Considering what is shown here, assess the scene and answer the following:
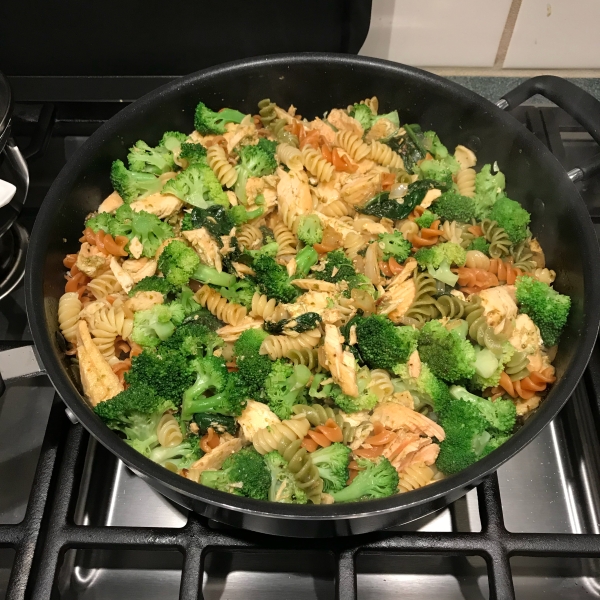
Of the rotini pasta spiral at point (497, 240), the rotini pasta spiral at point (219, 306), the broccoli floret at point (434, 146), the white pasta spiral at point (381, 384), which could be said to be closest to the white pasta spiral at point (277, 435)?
the white pasta spiral at point (381, 384)

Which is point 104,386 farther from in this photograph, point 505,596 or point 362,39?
point 362,39

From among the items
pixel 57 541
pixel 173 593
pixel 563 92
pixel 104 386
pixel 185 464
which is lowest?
pixel 173 593

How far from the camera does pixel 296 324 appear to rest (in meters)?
1.58

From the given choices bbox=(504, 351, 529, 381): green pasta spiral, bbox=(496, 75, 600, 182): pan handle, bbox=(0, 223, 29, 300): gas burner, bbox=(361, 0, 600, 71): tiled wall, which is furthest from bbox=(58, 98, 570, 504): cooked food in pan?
bbox=(361, 0, 600, 71): tiled wall

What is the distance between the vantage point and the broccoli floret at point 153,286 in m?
1.68

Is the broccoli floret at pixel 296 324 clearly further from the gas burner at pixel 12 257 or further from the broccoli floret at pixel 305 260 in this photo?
the gas burner at pixel 12 257

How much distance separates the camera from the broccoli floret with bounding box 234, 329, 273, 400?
152cm

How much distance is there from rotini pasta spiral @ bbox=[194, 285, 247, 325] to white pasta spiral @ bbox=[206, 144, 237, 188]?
0.40 metres

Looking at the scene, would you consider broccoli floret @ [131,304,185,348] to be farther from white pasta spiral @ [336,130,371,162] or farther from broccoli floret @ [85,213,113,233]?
white pasta spiral @ [336,130,371,162]

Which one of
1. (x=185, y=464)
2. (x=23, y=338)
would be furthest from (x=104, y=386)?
(x=23, y=338)

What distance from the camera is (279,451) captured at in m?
1.45

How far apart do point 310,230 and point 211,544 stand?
0.92m

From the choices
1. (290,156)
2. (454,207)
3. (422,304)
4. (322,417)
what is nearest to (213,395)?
(322,417)

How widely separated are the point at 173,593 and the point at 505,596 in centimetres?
86
